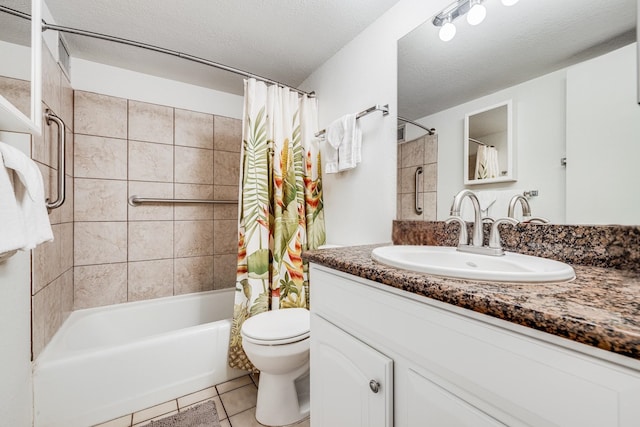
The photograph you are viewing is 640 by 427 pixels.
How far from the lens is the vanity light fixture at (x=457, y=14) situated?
105cm

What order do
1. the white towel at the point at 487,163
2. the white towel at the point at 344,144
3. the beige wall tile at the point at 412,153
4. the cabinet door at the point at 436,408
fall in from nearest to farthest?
the cabinet door at the point at 436,408, the white towel at the point at 487,163, the beige wall tile at the point at 412,153, the white towel at the point at 344,144

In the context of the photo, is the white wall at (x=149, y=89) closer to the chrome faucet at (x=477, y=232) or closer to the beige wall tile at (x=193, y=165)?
the beige wall tile at (x=193, y=165)

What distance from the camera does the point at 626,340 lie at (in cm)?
34

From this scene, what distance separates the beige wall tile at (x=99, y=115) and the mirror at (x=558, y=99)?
221 cm

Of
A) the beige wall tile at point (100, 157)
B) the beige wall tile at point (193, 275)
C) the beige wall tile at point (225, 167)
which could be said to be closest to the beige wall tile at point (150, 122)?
the beige wall tile at point (100, 157)

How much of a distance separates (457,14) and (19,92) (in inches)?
64.9

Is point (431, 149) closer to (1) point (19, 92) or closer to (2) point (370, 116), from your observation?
(2) point (370, 116)

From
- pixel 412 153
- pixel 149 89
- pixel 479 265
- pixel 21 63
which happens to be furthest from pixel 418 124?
pixel 149 89

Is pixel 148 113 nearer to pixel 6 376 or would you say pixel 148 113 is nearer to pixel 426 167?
pixel 6 376

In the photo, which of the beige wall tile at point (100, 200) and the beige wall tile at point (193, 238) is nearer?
the beige wall tile at point (100, 200)

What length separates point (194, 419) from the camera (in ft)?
4.31

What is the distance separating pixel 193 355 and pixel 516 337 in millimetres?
1646

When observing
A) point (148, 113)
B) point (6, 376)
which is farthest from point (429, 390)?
point (148, 113)

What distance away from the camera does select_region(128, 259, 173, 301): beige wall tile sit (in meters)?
1.99
